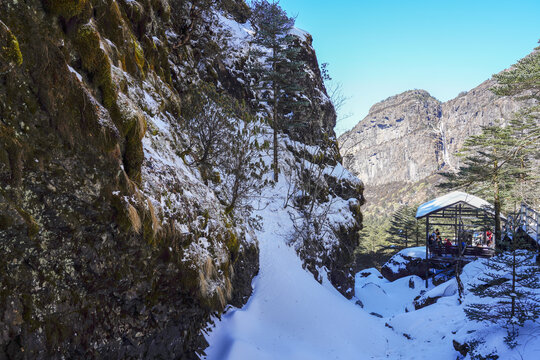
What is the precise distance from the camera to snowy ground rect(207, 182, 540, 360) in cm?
573

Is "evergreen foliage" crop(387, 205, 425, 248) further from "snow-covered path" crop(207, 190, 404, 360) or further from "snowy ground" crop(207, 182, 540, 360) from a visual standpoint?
"snow-covered path" crop(207, 190, 404, 360)

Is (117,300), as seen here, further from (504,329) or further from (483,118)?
(483,118)

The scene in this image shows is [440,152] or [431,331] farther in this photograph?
[440,152]

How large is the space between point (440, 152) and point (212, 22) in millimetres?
185795

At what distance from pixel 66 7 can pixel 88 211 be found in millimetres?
2299

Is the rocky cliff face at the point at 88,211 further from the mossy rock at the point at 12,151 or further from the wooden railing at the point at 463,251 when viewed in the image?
the wooden railing at the point at 463,251

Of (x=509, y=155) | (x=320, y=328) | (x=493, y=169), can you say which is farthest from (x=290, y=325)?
(x=493, y=169)

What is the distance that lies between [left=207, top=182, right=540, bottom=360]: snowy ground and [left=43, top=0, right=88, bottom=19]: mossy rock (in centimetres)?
550

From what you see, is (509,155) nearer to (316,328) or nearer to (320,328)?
(320,328)

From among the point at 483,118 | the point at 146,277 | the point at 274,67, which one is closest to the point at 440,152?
the point at 483,118

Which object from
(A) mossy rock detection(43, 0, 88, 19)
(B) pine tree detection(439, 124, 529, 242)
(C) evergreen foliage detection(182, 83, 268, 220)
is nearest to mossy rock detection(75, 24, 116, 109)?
(A) mossy rock detection(43, 0, 88, 19)

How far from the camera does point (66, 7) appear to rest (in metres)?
3.12

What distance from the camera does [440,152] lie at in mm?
167875

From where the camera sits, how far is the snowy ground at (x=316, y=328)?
18.8 feet
